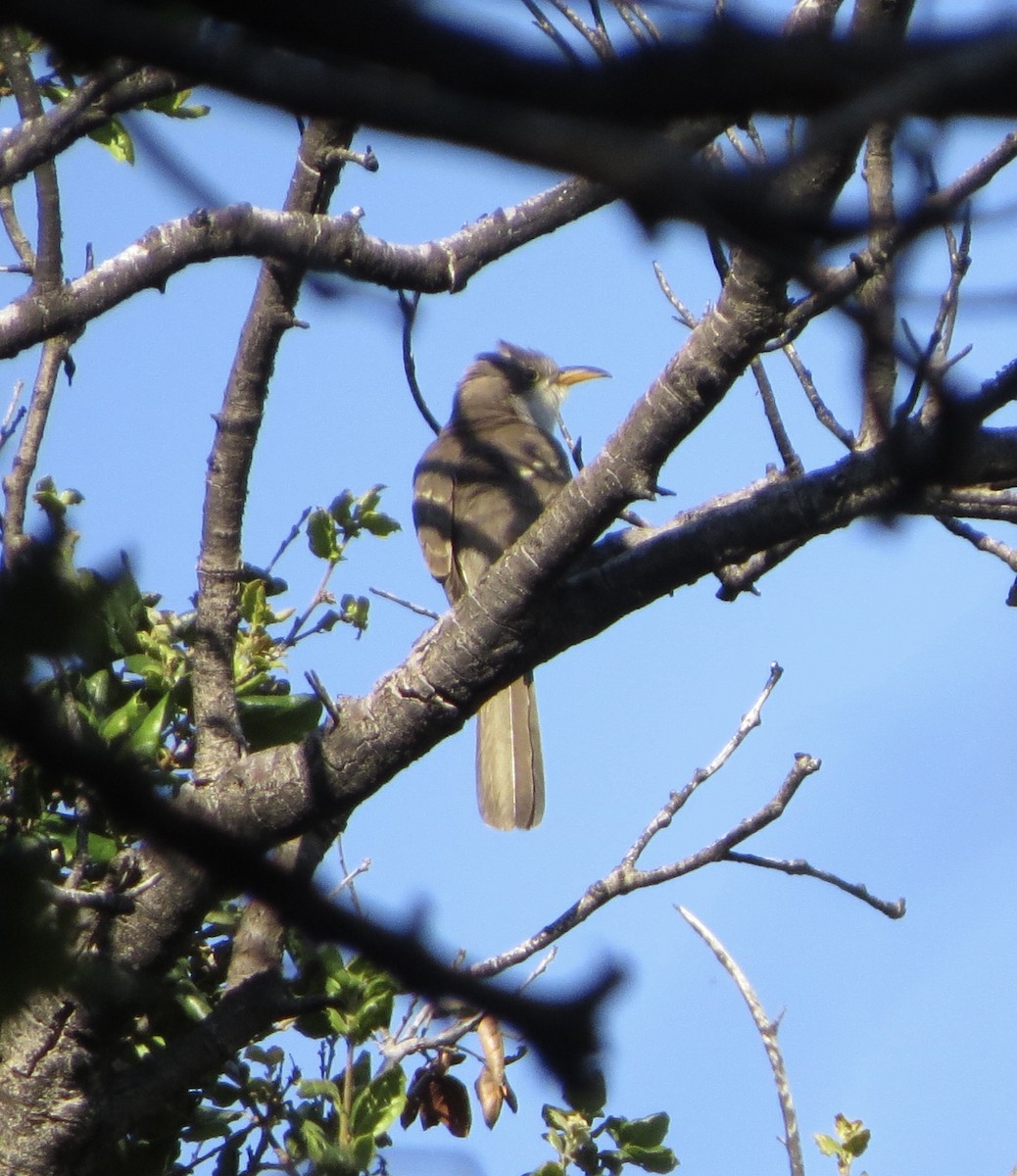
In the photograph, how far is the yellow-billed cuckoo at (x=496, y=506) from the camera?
20.2ft

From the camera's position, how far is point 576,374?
9.12 metres

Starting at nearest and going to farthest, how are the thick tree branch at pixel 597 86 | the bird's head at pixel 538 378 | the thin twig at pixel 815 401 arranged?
1. the thick tree branch at pixel 597 86
2. the thin twig at pixel 815 401
3. the bird's head at pixel 538 378

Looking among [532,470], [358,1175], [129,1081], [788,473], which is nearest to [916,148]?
[788,473]

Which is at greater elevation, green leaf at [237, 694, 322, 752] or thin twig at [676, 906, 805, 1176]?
green leaf at [237, 694, 322, 752]

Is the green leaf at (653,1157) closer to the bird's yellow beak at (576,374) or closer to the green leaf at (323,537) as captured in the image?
the green leaf at (323,537)

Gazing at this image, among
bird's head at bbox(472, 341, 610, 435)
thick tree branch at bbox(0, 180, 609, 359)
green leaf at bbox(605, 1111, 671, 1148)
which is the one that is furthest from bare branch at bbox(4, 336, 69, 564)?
bird's head at bbox(472, 341, 610, 435)

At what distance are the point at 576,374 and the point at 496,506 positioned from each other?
2.45m

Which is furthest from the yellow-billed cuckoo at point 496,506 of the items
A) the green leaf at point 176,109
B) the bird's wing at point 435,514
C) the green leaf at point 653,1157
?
the green leaf at point 653,1157

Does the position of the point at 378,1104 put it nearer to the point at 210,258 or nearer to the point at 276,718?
Answer: the point at 276,718

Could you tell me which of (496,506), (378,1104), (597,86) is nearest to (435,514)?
(496,506)

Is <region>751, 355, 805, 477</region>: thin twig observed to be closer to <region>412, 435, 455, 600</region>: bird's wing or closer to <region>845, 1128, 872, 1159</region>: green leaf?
<region>845, 1128, 872, 1159</region>: green leaf

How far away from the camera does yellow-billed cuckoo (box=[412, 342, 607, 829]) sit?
6168 mm

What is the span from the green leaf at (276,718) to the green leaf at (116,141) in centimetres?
154

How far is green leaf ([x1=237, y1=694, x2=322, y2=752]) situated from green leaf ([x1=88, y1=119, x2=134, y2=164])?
1.54 metres
